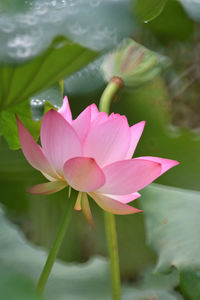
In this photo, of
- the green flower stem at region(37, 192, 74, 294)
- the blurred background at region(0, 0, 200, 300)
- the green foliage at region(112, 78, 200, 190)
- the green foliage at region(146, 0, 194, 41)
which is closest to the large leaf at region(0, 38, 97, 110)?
the blurred background at region(0, 0, 200, 300)

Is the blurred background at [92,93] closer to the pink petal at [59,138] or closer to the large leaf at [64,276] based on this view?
the pink petal at [59,138]

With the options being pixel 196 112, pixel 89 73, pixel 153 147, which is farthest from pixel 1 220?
pixel 196 112

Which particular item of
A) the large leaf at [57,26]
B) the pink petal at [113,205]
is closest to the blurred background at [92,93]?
the large leaf at [57,26]

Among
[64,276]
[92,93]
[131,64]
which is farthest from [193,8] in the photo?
[92,93]

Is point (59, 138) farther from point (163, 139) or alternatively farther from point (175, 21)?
point (163, 139)

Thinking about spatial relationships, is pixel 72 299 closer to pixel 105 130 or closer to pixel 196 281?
pixel 196 281
